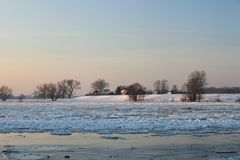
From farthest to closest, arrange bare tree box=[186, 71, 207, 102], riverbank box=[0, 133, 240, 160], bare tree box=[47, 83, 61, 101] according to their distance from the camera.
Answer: bare tree box=[47, 83, 61, 101] < bare tree box=[186, 71, 207, 102] < riverbank box=[0, 133, 240, 160]

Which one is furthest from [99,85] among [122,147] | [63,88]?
[122,147]

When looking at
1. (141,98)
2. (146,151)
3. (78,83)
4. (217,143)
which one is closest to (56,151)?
(146,151)

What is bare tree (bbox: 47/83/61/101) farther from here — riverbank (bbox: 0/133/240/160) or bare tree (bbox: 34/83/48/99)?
riverbank (bbox: 0/133/240/160)

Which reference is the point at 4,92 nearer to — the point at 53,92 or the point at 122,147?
the point at 53,92

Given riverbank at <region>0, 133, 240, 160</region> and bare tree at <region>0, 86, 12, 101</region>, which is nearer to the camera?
riverbank at <region>0, 133, 240, 160</region>

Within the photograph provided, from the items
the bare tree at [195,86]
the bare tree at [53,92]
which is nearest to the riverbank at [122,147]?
the bare tree at [195,86]

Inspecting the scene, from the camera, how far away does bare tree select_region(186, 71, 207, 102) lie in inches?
4260

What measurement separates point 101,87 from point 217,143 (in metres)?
170

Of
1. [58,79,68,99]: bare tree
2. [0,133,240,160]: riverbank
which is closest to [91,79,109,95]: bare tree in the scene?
[58,79,68,99]: bare tree

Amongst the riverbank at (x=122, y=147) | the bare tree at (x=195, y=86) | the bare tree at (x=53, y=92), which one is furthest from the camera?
the bare tree at (x=53, y=92)

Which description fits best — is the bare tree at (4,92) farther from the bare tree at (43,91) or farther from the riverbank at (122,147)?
the riverbank at (122,147)

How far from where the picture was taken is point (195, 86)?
111m

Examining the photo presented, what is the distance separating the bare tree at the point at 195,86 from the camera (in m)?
108

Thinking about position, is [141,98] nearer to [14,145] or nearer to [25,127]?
[25,127]
